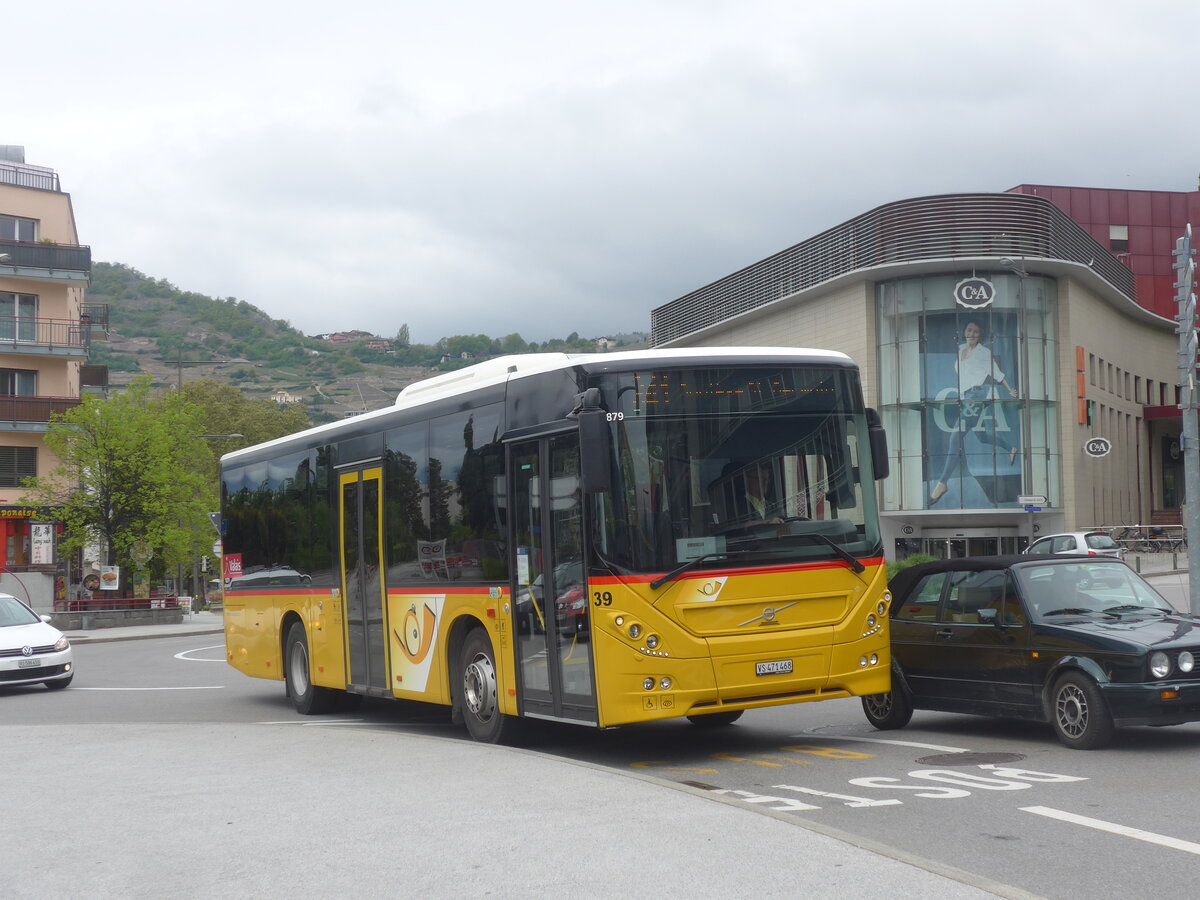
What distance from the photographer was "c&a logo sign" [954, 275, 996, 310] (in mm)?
55062

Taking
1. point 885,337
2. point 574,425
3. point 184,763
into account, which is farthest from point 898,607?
point 885,337

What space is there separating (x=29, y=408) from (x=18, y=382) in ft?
7.25

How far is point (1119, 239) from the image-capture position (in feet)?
277

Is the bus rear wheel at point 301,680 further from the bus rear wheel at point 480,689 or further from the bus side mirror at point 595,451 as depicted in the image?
the bus side mirror at point 595,451

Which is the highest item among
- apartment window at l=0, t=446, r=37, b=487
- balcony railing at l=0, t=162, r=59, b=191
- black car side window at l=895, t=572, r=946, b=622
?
balcony railing at l=0, t=162, r=59, b=191

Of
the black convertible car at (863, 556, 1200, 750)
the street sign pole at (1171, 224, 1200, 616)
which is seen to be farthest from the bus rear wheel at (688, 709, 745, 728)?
the street sign pole at (1171, 224, 1200, 616)

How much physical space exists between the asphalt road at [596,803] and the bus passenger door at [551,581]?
2.13 feet

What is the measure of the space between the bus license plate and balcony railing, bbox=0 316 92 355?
53859 millimetres

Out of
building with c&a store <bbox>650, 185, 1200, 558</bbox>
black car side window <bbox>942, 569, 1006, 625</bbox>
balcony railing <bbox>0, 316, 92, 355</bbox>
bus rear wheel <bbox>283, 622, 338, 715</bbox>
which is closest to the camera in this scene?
black car side window <bbox>942, 569, 1006, 625</bbox>

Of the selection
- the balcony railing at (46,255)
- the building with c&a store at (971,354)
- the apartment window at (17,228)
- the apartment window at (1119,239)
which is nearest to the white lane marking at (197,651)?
the building with c&a store at (971,354)

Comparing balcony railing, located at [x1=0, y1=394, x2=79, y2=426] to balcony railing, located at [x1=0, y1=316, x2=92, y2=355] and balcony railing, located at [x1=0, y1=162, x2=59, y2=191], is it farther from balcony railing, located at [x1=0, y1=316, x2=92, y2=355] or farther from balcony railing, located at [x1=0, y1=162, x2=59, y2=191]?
balcony railing, located at [x1=0, y1=162, x2=59, y2=191]

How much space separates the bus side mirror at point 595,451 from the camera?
406 inches

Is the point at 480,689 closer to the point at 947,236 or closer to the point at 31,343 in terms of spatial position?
the point at 947,236

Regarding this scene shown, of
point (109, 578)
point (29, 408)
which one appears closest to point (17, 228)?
point (29, 408)
